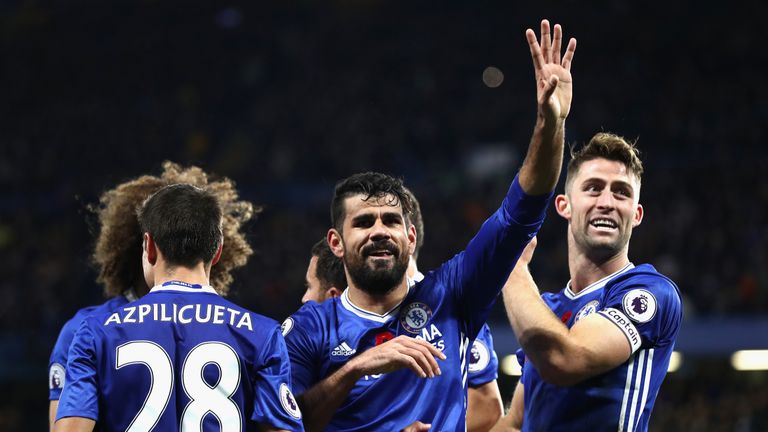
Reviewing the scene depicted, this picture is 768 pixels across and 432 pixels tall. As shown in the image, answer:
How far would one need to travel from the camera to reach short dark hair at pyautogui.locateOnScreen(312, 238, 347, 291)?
506 centimetres

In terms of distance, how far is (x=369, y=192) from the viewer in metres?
→ 4.24

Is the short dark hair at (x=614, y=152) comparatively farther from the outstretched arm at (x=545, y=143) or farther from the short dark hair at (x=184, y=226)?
the short dark hair at (x=184, y=226)

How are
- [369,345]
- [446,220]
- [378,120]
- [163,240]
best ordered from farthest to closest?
[378,120], [446,220], [369,345], [163,240]

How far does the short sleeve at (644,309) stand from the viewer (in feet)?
13.3

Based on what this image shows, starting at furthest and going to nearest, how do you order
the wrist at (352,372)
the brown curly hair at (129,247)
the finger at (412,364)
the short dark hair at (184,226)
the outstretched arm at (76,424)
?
the brown curly hair at (129,247)
the wrist at (352,372)
the short dark hair at (184,226)
the finger at (412,364)
the outstretched arm at (76,424)

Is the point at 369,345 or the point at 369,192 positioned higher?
the point at 369,192

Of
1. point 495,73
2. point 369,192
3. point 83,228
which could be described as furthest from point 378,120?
point 369,192

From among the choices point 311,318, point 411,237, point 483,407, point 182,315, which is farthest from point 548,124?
point 483,407

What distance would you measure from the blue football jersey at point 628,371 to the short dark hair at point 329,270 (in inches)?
50.5

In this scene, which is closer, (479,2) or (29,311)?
(29,311)

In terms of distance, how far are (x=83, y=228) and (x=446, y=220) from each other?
8752 millimetres

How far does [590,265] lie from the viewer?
446 cm

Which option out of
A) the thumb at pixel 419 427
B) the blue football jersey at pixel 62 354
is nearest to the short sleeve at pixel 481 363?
the thumb at pixel 419 427

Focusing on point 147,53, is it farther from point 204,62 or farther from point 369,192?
point 369,192
